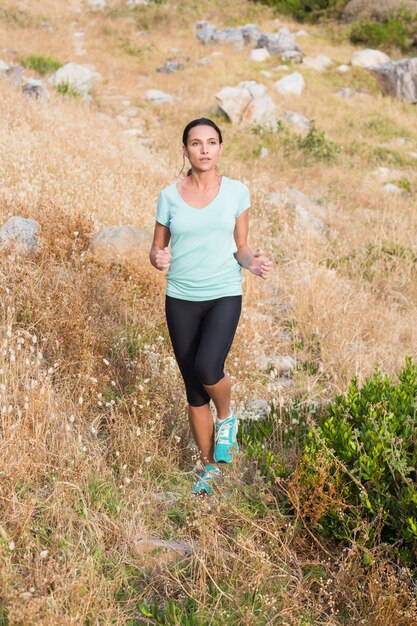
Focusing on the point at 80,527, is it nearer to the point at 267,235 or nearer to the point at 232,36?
the point at 267,235

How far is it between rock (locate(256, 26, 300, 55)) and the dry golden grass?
1136 centimetres

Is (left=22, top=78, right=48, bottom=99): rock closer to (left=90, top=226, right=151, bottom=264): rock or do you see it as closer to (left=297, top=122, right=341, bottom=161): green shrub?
(left=297, top=122, right=341, bottom=161): green shrub

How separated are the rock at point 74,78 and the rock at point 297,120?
524 cm

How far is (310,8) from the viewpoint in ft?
94.7

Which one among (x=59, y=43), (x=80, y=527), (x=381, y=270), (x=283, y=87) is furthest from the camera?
(x=59, y=43)

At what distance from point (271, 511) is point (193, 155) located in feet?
6.69

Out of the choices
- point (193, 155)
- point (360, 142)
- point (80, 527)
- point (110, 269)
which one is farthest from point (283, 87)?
point (80, 527)

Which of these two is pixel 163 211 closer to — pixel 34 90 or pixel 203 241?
pixel 203 241

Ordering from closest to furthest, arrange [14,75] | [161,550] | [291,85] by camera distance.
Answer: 1. [161,550]
2. [14,75]
3. [291,85]

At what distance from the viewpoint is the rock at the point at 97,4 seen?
27.4 meters

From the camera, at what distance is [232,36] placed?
2236 cm

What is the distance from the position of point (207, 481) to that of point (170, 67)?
1814cm

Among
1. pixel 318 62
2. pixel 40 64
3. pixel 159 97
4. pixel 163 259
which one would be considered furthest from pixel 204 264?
pixel 318 62

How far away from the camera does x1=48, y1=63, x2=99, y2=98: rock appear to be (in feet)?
50.6
